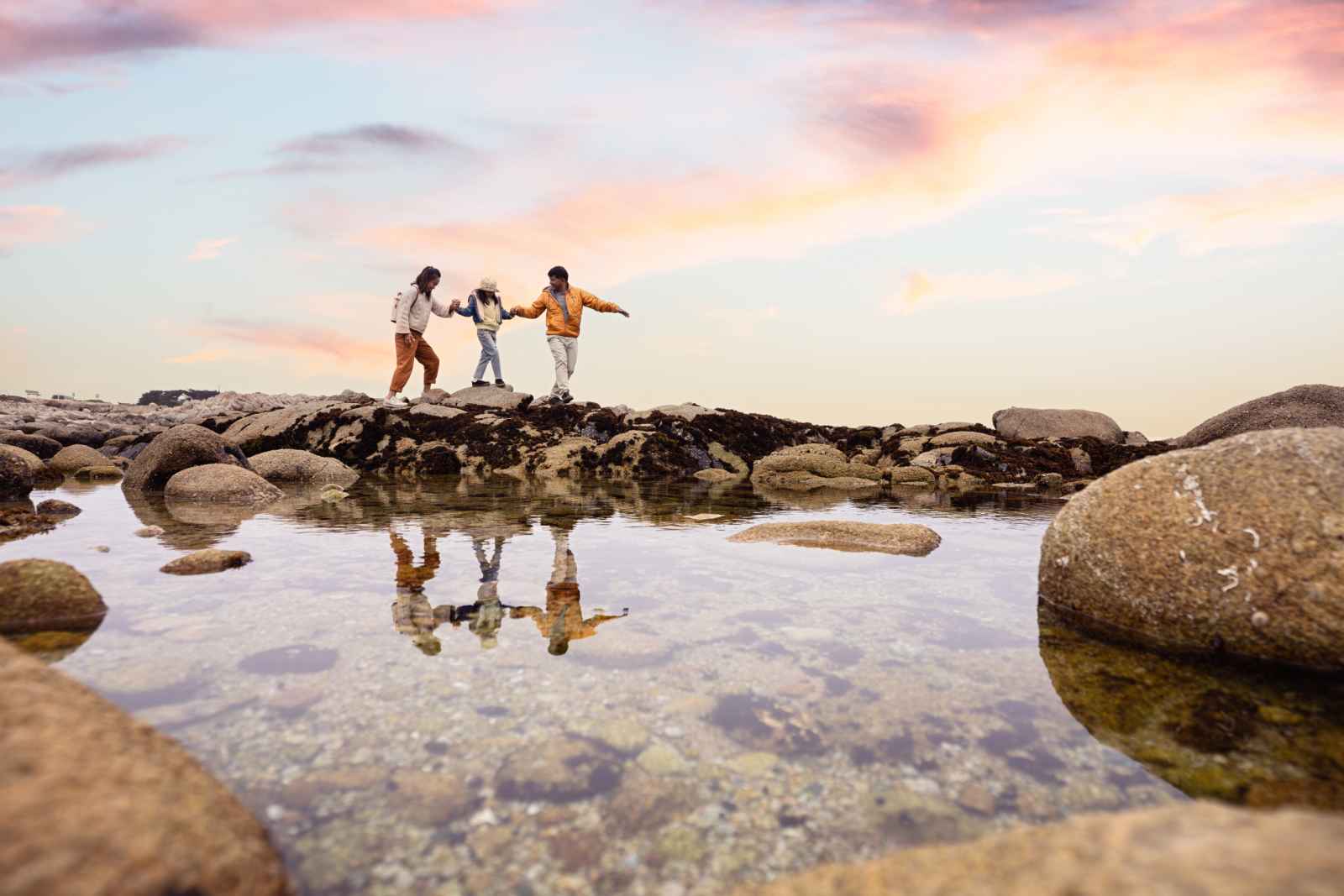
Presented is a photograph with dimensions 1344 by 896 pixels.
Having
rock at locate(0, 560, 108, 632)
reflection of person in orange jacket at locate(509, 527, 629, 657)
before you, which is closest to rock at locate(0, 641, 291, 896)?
reflection of person in orange jacket at locate(509, 527, 629, 657)

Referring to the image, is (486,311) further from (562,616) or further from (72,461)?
(562,616)

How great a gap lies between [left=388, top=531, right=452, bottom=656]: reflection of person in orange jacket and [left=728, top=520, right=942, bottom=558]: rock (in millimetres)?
3022

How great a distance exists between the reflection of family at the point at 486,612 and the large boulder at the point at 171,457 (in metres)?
8.29

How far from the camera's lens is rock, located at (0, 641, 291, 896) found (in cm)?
156

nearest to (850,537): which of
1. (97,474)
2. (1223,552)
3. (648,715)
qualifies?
(1223,552)

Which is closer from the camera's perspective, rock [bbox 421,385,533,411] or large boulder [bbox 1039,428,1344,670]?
large boulder [bbox 1039,428,1344,670]

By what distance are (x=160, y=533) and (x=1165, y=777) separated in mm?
8275

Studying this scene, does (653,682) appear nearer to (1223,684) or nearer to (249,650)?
(249,650)

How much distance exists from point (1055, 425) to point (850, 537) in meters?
17.4

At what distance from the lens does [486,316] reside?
755 inches

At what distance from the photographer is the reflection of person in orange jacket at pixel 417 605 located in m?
3.92

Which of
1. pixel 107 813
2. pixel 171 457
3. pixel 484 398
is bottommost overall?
pixel 107 813

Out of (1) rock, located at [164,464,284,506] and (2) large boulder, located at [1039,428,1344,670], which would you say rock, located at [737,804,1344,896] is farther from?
(1) rock, located at [164,464,284,506]

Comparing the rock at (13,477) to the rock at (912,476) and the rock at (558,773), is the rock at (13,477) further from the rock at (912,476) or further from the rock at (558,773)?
the rock at (912,476)
